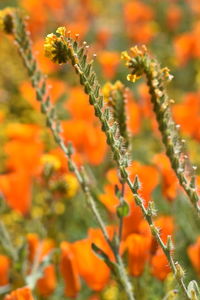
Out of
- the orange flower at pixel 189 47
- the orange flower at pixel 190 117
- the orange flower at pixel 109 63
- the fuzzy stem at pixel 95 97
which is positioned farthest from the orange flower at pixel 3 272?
the orange flower at pixel 189 47

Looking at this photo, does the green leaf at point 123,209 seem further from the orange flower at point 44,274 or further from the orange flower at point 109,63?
the orange flower at point 109,63

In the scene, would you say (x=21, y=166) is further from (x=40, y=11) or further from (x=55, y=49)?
(x=40, y=11)

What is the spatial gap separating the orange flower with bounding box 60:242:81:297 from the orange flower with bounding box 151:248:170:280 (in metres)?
0.24

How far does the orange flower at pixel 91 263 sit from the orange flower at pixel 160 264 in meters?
0.17

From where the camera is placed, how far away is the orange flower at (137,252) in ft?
5.81

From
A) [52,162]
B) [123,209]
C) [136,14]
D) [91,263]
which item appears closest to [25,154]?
[52,162]

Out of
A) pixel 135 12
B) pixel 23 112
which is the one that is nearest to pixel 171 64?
pixel 135 12

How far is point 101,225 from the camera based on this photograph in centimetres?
158

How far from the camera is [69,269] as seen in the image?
1.91 metres

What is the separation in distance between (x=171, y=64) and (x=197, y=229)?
93.8 inches

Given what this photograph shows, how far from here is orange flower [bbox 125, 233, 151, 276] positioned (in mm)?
1770

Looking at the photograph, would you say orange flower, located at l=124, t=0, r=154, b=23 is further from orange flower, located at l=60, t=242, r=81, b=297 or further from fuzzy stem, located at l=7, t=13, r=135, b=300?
fuzzy stem, located at l=7, t=13, r=135, b=300

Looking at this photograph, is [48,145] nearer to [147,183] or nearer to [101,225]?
[147,183]

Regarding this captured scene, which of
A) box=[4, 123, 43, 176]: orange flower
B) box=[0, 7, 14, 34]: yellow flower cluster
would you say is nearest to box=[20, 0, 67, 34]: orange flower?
box=[4, 123, 43, 176]: orange flower
